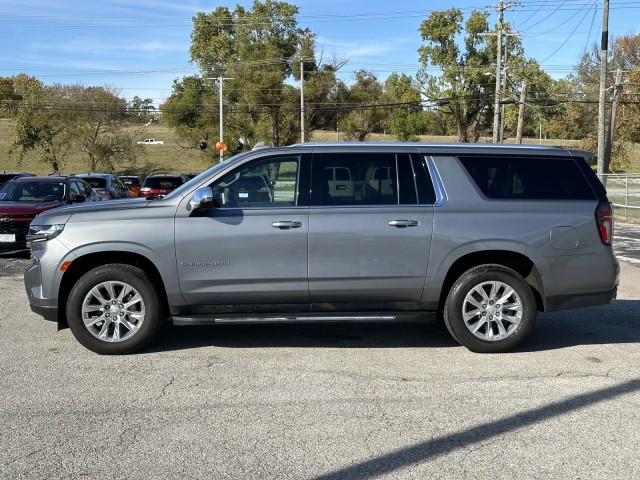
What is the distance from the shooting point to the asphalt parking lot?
13.1ft

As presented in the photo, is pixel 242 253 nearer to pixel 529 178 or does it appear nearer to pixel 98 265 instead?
pixel 98 265

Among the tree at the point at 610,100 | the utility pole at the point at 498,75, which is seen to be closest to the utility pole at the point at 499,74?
the utility pole at the point at 498,75

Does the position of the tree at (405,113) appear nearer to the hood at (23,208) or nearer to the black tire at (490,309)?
the hood at (23,208)

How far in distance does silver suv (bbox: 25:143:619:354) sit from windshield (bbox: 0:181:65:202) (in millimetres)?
8281

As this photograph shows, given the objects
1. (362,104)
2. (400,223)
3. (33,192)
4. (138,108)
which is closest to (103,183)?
(33,192)

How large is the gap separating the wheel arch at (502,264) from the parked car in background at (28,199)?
9100mm

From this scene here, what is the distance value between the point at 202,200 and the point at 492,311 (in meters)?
2.92

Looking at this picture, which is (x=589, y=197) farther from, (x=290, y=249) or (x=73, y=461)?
(x=73, y=461)

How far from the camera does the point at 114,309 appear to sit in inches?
247

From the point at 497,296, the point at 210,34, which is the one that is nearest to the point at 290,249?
Answer: the point at 497,296

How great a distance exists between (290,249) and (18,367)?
261cm

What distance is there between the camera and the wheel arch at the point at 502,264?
648 cm

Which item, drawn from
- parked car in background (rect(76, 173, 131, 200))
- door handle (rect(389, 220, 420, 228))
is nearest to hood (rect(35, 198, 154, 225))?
door handle (rect(389, 220, 420, 228))

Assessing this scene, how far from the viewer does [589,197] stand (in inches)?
257
